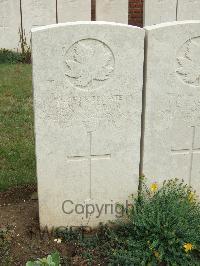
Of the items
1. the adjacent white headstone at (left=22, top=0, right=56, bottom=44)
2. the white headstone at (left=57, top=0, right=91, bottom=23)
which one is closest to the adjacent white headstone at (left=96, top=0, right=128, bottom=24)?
the white headstone at (left=57, top=0, right=91, bottom=23)

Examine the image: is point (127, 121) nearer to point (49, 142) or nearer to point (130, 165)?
point (130, 165)

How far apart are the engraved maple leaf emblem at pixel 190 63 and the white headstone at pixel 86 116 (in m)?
0.29

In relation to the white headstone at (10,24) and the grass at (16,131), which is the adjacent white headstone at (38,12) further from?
the grass at (16,131)

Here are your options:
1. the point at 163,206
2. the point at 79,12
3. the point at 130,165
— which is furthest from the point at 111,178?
the point at 79,12

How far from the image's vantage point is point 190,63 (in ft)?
10.2

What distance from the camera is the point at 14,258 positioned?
3053mm

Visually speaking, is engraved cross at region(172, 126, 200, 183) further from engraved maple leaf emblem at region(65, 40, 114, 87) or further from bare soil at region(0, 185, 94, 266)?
bare soil at region(0, 185, 94, 266)

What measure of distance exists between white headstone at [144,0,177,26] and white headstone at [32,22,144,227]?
22.4 feet

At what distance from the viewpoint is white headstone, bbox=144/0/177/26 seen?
944cm

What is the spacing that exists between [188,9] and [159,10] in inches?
23.8

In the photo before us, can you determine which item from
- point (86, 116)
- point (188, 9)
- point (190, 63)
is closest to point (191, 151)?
point (190, 63)

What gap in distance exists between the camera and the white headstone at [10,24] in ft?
31.3

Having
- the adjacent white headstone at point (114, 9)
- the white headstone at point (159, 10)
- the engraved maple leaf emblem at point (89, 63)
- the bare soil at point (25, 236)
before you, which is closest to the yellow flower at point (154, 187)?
the bare soil at point (25, 236)

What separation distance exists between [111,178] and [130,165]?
6.7 inches
